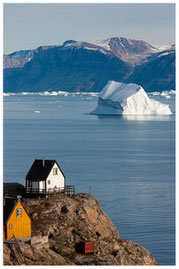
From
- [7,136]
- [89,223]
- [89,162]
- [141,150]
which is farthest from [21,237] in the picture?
[7,136]

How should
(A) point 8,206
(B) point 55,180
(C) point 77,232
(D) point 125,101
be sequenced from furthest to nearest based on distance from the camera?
1. (D) point 125,101
2. (B) point 55,180
3. (C) point 77,232
4. (A) point 8,206

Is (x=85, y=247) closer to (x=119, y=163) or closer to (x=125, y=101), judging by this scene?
(x=119, y=163)

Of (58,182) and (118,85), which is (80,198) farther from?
(118,85)

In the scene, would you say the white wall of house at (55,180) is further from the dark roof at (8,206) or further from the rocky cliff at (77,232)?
the dark roof at (8,206)

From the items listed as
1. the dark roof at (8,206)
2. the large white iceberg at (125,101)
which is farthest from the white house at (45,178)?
the large white iceberg at (125,101)

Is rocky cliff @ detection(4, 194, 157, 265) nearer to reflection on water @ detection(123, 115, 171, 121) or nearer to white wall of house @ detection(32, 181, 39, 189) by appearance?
white wall of house @ detection(32, 181, 39, 189)

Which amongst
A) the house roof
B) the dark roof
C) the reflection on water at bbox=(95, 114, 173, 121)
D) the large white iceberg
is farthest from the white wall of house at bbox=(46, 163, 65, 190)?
the reflection on water at bbox=(95, 114, 173, 121)

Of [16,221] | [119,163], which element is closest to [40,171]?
[16,221]
